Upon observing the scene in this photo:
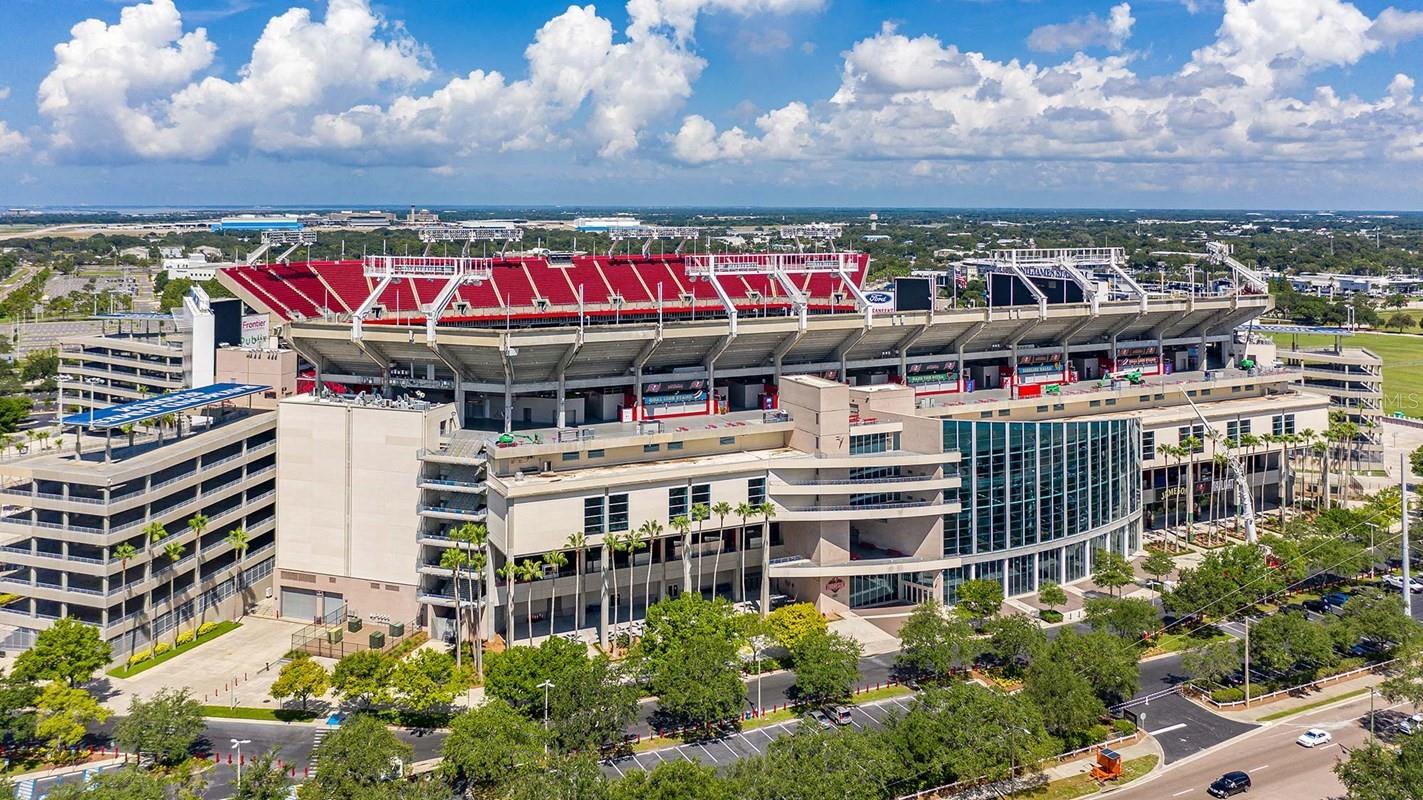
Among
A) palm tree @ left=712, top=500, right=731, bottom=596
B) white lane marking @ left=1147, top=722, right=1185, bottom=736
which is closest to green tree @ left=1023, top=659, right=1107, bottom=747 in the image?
white lane marking @ left=1147, top=722, right=1185, bottom=736

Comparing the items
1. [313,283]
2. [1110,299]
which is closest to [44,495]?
[313,283]

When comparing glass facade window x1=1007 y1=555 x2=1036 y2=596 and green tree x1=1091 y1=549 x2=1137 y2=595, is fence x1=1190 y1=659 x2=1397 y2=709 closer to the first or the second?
green tree x1=1091 y1=549 x2=1137 y2=595

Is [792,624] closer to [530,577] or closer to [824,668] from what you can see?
[824,668]

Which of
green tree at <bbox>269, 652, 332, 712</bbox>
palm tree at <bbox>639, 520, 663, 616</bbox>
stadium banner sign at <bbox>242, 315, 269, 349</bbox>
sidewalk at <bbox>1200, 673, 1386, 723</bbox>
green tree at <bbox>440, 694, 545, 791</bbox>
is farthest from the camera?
stadium banner sign at <bbox>242, 315, 269, 349</bbox>

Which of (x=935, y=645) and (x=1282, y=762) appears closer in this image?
(x=1282, y=762)

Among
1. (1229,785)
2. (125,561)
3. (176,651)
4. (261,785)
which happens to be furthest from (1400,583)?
(125,561)
